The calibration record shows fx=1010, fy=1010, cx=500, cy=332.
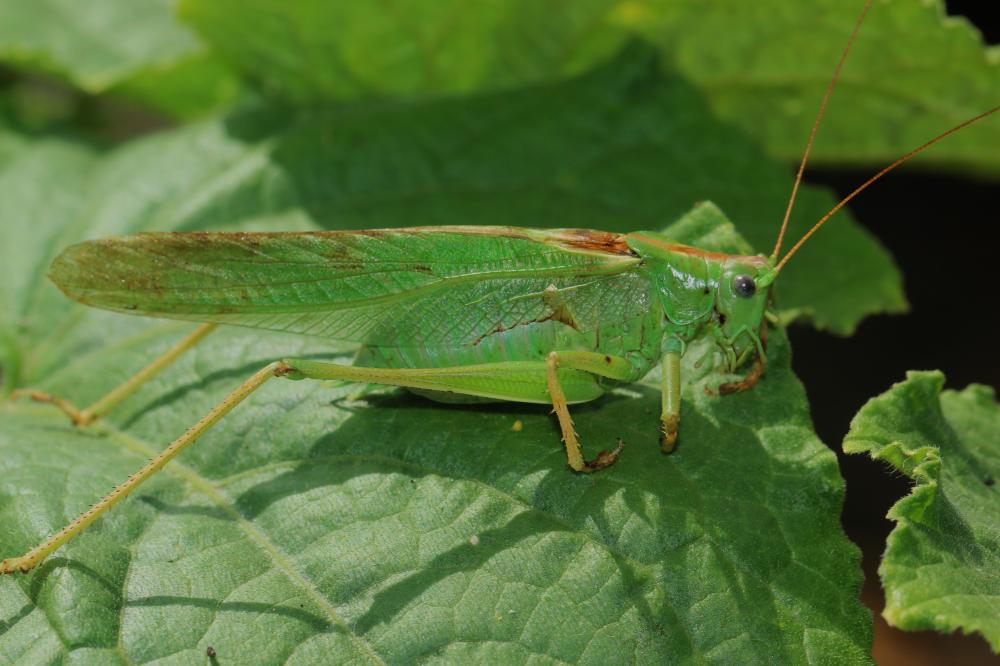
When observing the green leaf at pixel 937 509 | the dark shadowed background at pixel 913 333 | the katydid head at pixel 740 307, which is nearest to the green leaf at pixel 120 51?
the katydid head at pixel 740 307

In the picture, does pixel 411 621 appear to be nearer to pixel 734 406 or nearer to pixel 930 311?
pixel 734 406

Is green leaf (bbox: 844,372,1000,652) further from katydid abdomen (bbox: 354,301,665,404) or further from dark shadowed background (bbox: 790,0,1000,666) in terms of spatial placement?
dark shadowed background (bbox: 790,0,1000,666)

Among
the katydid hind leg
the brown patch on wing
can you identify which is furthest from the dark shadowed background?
the katydid hind leg

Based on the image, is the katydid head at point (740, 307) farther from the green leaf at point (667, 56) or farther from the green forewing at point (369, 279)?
the green leaf at point (667, 56)

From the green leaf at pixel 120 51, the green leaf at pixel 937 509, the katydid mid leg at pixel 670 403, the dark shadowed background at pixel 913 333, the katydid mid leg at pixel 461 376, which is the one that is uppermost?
the green leaf at pixel 120 51

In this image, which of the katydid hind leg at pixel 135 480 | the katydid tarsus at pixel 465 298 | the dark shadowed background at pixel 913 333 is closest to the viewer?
the katydid hind leg at pixel 135 480

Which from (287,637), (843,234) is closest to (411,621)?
(287,637)

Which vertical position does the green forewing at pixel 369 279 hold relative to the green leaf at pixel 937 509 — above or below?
above
